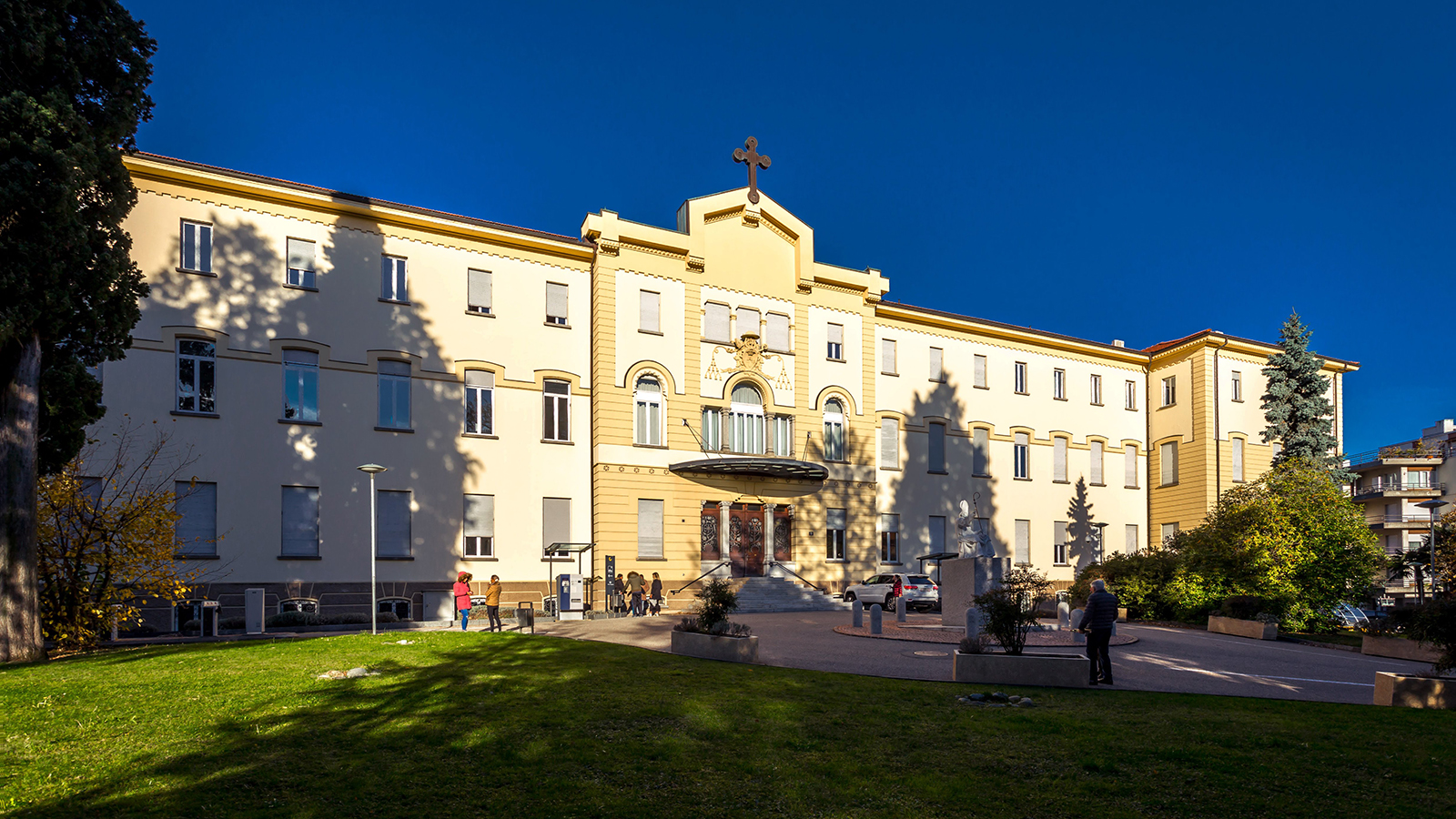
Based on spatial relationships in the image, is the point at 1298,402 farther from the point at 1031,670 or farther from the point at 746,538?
the point at 1031,670

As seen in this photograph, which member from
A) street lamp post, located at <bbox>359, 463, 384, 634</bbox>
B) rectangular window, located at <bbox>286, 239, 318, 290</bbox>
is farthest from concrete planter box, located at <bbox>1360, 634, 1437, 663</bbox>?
rectangular window, located at <bbox>286, 239, 318, 290</bbox>

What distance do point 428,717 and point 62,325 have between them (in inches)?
451

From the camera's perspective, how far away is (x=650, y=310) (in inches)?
1331

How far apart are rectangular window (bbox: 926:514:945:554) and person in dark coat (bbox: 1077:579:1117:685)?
2598cm

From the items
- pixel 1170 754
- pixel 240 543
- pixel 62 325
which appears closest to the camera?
pixel 1170 754

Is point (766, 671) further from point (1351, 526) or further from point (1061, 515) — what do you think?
point (1061, 515)

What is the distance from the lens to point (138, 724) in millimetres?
9125

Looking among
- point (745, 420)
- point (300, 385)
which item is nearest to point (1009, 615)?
point (745, 420)

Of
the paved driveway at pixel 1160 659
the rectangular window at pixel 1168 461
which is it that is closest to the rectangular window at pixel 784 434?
the paved driveway at pixel 1160 659

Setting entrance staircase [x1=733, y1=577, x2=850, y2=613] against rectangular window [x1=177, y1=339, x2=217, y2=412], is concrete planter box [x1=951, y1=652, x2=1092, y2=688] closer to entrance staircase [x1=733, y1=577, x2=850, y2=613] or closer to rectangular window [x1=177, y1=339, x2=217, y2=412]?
entrance staircase [x1=733, y1=577, x2=850, y2=613]

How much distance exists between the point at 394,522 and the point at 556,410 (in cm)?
659

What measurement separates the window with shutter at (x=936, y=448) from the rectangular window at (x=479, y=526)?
779 inches

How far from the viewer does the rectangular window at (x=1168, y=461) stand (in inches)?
1769

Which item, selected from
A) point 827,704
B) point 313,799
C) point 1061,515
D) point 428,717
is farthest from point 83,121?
point 1061,515
